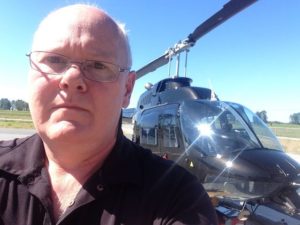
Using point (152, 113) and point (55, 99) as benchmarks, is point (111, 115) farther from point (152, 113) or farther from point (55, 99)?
point (152, 113)

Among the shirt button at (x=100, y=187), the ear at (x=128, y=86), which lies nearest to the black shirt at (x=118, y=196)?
the shirt button at (x=100, y=187)

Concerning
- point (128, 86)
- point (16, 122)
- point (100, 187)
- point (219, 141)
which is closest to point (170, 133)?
point (219, 141)

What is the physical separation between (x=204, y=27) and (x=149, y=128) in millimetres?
2123

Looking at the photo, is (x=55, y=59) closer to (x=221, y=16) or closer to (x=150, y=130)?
(x=221, y=16)

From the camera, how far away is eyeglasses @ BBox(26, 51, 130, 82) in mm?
1456

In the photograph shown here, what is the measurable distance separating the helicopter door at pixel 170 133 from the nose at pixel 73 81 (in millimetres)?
→ 4359

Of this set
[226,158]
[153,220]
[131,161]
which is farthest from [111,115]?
[226,158]

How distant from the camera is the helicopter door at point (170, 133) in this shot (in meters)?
5.82

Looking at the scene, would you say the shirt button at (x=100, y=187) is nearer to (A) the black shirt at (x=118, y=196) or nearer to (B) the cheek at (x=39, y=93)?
(A) the black shirt at (x=118, y=196)

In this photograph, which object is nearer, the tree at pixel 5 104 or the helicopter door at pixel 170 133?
the helicopter door at pixel 170 133

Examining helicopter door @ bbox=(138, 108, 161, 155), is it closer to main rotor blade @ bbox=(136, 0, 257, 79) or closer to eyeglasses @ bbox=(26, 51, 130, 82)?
main rotor blade @ bbox=(136, 0, 257, 79)

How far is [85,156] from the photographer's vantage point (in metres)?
1.51

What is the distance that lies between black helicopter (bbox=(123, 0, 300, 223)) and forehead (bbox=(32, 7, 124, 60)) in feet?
9.44

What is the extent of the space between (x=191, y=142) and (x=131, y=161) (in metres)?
4.01
